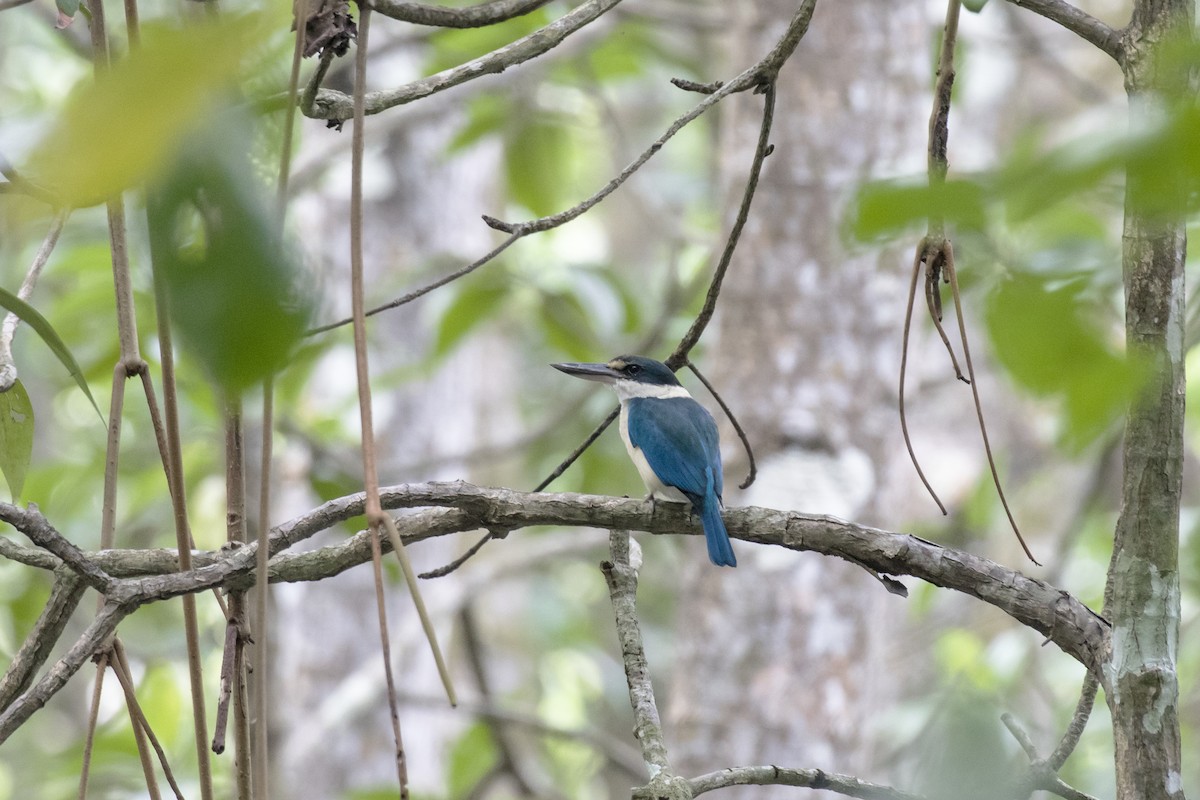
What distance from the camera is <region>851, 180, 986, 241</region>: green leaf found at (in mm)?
560

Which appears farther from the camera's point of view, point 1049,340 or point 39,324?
point 39,324

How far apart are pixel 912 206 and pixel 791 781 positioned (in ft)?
4.41

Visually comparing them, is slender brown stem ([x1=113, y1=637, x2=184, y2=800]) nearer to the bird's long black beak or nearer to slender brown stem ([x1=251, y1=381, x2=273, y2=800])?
slender brown stem ([x1=251, y1=381, x2=273, y2=800])

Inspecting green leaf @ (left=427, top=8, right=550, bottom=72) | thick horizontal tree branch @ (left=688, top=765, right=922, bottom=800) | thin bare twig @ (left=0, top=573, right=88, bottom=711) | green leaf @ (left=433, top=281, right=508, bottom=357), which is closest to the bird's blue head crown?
green leaf @ (left=433, top=281, right=508, bottom=357)

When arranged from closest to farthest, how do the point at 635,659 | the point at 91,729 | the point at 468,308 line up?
the point at 91,729
the point at 635,659
the point at 468,308

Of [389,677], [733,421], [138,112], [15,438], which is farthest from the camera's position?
[733,421]

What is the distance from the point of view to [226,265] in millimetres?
498

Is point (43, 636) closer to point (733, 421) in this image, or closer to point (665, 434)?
point (733, 421)

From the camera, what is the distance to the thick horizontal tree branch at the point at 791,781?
1.62 m

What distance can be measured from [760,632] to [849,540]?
2.59 meters

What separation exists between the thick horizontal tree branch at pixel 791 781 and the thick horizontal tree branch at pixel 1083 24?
3.24ft

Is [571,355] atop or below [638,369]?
atop

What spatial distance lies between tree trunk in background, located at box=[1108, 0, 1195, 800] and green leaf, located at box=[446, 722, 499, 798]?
4295mm

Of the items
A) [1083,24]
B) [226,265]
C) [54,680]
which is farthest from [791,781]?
[226,265]
